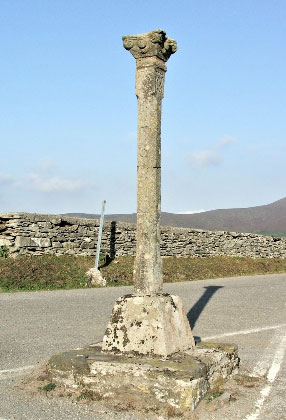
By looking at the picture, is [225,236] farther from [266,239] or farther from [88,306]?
[88,306]

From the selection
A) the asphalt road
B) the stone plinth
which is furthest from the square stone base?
the asphalt road

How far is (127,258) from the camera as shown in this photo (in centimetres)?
1598

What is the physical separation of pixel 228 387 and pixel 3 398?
7.14ft

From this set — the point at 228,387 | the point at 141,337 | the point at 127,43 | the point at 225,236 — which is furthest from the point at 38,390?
the point at 225,236

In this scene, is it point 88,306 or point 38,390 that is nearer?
point 38,390

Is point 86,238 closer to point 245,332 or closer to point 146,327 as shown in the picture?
point 245,332

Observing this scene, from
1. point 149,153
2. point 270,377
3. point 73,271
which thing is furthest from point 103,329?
point 73,271

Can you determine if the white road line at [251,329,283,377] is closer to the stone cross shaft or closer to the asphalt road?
the asphalt road

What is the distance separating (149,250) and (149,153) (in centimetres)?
104

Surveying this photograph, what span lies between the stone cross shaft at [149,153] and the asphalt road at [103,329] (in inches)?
58.8

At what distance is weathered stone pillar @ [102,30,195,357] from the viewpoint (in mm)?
4934

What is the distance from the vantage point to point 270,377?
5.35m

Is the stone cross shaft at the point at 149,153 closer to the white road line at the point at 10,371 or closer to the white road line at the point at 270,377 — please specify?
the white road line at the point at 270,377

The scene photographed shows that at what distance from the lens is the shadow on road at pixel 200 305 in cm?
872
